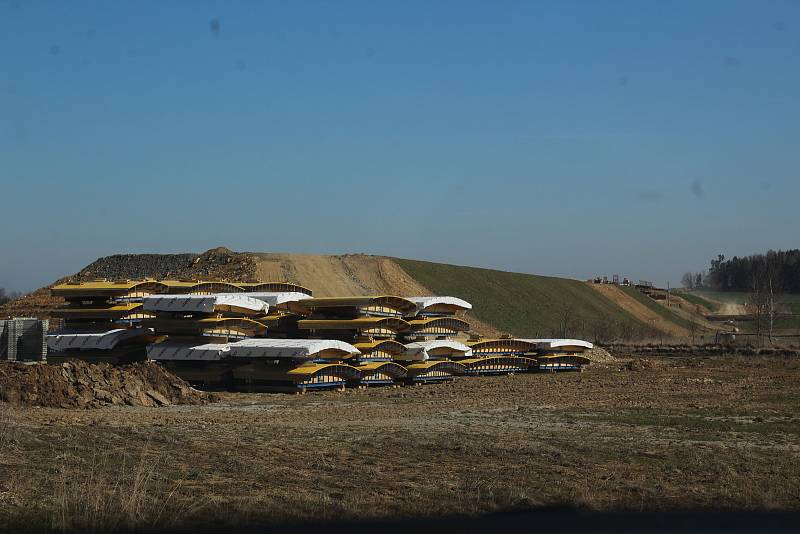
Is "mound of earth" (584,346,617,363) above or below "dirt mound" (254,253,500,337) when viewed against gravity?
below

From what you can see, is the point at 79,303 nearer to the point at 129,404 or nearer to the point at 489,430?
the point at 129,404

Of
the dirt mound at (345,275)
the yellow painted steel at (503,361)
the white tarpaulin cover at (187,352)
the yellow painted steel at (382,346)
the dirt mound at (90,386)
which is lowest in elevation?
the dirt mound at (90,386)

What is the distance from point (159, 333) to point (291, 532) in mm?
26778

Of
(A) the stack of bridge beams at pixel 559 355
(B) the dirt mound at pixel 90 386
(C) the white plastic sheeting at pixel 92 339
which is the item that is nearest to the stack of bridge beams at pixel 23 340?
(C) the white plastic sheeting at pixel 92 339

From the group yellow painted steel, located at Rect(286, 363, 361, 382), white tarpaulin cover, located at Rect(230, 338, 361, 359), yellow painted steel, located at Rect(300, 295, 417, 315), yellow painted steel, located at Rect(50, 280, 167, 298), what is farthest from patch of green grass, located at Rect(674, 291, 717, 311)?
white tarpaulin cover, located at Rect(230, 338, 361, 359)

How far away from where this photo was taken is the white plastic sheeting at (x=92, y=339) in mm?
34938

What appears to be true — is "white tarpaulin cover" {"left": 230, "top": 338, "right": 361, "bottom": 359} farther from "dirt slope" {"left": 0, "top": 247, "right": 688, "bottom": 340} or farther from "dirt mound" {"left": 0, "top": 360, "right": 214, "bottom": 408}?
"dirt slope" {"left": 0, "top": 247, "right": 688, "bottom": 340}

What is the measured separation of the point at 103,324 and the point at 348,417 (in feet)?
60.8

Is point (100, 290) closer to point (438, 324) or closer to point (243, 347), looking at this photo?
point (243, 347)

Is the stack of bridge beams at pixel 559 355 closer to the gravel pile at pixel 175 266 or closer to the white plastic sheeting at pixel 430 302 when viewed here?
the white plastic sheeting at pixel 430 302

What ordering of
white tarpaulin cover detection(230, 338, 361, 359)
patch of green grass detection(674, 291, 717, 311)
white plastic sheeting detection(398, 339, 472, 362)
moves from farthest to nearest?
patch of green grass detection(674, 291, 717, 311)
white plastic sheeting detection(398, 339, 472, 362)
white tarpaulin cover detection(230, 338, 361, 359)

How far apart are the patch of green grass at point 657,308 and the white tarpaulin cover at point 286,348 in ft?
196

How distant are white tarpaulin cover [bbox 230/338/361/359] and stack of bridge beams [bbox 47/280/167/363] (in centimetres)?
614

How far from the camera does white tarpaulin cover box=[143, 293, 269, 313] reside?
32438 mm
